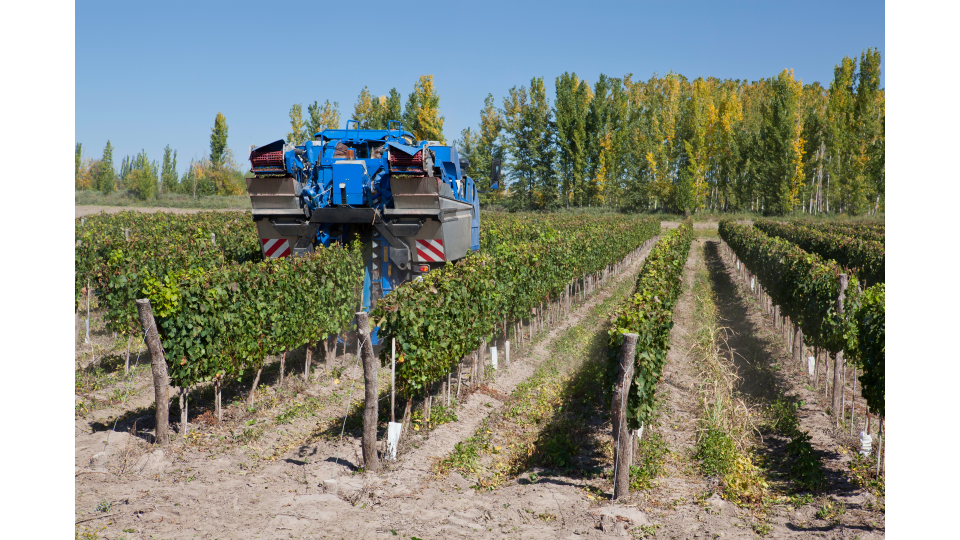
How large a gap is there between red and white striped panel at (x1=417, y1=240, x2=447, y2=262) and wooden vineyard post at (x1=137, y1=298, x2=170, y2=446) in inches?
169

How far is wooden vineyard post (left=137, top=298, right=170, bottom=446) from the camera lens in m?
6.48

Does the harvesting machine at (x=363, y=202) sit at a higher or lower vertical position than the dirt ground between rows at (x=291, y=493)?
higher

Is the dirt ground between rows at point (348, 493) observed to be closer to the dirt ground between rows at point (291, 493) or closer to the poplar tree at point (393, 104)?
the dirt ground between rows at point (291, 493)

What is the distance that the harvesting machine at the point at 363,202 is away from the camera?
9422mm

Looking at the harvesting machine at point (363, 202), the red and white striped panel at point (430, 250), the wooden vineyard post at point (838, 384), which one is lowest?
the wooden vineyard post at point (838, 384)

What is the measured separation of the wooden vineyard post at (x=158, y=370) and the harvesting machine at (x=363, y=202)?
3377mm

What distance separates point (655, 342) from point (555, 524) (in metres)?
2.62

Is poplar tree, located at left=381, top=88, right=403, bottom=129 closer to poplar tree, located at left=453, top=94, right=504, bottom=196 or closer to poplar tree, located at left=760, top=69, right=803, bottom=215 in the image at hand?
poplar tree, located at left=453, top=94, right=504, bottom=196

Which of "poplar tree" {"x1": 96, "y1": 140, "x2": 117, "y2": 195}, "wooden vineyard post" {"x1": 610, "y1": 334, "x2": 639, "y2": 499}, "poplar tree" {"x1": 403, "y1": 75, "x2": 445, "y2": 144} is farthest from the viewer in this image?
"poplar tree" {"x1": 96, "y1": 140, "x2": 117, "y2": 195}

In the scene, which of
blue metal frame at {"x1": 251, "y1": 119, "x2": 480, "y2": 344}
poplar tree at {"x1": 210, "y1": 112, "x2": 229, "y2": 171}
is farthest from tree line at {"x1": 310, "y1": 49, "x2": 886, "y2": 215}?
blue metal frame at {"x1": 251, "y1": 119, "x2": 480, "y2": 344}

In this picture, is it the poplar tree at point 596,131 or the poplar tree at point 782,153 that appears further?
the poplar tree at point 596,131

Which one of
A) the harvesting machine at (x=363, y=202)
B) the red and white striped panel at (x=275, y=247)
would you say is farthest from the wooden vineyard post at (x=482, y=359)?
the red and white striped panel at (x=275, y=247)

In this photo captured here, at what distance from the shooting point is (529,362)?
11.3 meters
